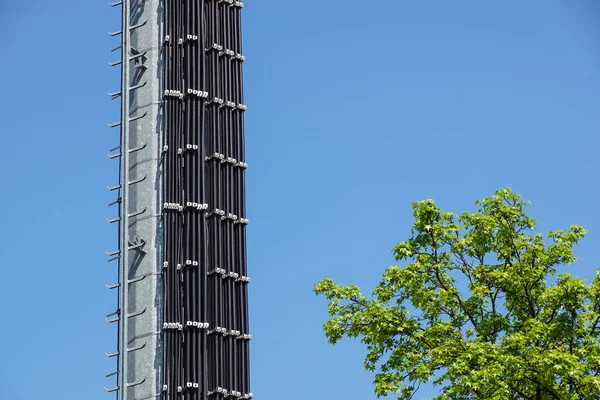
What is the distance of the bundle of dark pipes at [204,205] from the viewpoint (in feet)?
142

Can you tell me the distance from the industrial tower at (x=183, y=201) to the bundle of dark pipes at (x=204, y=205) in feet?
0.14

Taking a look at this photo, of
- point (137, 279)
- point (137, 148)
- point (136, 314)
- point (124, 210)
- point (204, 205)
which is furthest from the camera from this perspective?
point (137, 148)

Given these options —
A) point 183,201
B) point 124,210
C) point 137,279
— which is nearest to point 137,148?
point 183,201

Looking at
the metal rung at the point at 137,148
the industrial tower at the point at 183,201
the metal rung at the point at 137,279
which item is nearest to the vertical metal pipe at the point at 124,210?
the industrial tower at the point at 183,201

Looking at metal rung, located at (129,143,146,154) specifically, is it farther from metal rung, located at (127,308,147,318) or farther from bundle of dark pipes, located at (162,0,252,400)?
metal rung, located at (127,308,147,318)

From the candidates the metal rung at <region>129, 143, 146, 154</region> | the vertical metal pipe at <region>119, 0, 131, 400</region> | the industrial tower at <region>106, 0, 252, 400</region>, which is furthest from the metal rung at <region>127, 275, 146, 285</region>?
the metal rung at <region>129, 143, 146, 154</region>

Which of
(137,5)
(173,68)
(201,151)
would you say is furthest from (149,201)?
(137,5)

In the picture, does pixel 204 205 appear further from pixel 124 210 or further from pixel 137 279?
pixel 124 210

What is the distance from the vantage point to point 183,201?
4544 centimetres

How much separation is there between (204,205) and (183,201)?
95 centimetres

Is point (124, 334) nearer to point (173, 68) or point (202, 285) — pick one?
point (202, 285)

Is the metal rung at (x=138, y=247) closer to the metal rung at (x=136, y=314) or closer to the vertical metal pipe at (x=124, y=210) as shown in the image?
the vertical metal pipe at (x=124, y=210)

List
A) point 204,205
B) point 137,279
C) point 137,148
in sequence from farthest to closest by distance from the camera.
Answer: point 137,148 < point 204,205 < point 137,279

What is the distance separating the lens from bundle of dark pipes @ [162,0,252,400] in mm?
43281
